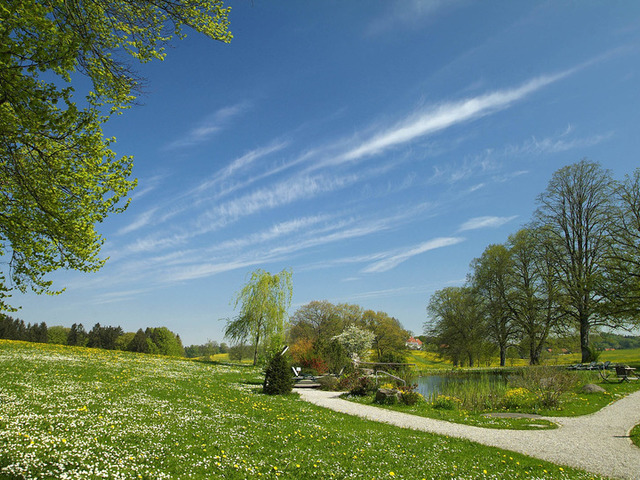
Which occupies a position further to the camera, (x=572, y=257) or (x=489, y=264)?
(x=489, y=264)

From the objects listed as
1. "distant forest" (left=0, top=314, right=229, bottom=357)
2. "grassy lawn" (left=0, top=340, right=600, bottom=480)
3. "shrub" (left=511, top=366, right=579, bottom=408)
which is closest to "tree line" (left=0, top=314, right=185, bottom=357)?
"distant forest" (left=0, top=314, right=229, bottom=357)

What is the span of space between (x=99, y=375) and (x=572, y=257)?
3689cm

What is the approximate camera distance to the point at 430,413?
13.7m

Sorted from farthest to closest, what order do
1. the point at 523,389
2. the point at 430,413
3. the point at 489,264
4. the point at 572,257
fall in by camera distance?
the point at 489,264 → the point at 572,257 → the point at 523,389 → the point at 430,413

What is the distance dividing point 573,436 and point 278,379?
11222 mm

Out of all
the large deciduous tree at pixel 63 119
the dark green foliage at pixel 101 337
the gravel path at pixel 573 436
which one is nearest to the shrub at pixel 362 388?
the gravel path at pixel 573 436

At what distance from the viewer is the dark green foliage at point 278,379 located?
53.2ft

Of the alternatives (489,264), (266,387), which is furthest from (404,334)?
(266,387)

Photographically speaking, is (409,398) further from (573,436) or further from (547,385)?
(573,436)

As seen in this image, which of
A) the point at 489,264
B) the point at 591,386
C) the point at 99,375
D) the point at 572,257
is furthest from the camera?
the point at 489,264

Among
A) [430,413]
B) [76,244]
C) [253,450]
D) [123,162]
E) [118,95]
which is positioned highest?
[118,95]

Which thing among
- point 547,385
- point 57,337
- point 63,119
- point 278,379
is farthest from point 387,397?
point 57,337

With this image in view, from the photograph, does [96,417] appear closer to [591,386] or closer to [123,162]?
[123,162]

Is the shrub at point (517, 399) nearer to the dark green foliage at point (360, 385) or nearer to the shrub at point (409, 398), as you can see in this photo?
the shrub at point (409, 398)
